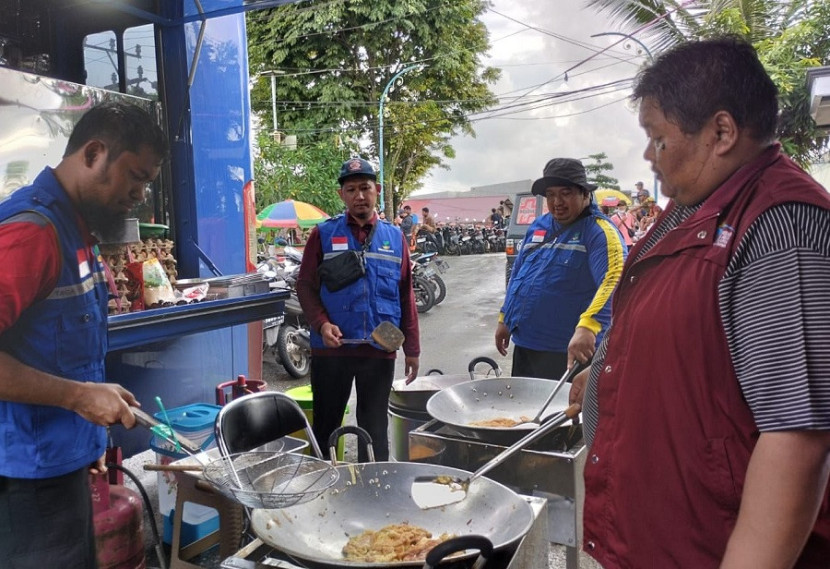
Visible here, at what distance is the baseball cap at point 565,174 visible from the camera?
3.66 meters

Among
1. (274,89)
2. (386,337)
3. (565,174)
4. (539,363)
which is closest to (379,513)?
(386,337)

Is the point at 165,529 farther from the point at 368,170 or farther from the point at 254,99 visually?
the point at 254,99

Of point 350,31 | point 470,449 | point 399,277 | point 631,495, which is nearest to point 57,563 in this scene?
point 470,449

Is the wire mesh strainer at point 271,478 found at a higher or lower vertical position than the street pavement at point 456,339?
higher

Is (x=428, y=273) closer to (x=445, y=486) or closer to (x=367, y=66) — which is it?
(x=445, y=486)

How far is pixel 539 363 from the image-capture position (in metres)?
3.82

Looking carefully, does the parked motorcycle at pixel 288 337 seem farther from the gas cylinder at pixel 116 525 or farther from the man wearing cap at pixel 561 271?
the gas cylinder at pixel 116 525

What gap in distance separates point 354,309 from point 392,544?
6.38 feet

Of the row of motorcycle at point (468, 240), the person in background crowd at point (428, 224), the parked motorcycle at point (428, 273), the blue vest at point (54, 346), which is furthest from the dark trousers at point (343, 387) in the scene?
the row of motorcycle at point (468, 240)

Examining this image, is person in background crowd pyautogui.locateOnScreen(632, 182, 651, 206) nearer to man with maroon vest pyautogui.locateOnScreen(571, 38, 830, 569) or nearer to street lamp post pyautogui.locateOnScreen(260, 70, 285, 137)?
street lamp post pyautogui.locateOnScreen(260, 70, 285, 137)

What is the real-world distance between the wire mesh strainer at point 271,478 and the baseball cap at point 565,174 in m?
2.32

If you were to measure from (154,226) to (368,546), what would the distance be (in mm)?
2437

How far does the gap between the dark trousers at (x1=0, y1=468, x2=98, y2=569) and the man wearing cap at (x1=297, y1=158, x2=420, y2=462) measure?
72.2 inches

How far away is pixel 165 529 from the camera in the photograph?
3340mm
